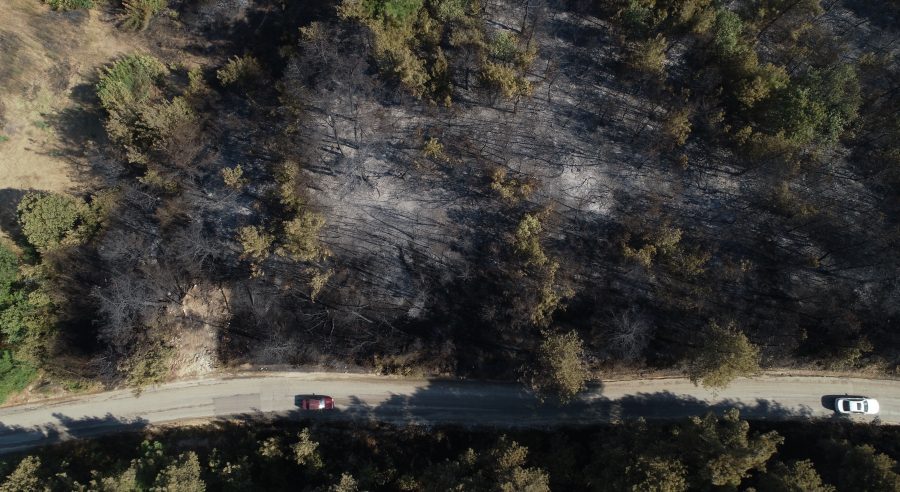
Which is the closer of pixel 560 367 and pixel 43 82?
pixel 560 367

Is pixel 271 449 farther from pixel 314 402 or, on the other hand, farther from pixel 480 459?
pixel 480 459

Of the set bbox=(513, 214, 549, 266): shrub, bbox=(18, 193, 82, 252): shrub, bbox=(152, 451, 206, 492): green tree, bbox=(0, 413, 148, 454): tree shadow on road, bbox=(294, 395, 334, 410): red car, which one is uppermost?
bbox=(513, 214, 549, 266): shrub

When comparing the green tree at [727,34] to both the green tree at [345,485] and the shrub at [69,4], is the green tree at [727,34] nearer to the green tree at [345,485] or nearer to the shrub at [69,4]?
the green tree at [345,485]

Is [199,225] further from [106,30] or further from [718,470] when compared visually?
[718,470]

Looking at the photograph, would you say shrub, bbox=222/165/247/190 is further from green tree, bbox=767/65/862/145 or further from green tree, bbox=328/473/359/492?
green tree, bbox=767/65/862/145

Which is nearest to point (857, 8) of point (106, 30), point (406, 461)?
point (406, 461)

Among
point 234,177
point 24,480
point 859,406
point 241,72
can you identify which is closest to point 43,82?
point 241,72

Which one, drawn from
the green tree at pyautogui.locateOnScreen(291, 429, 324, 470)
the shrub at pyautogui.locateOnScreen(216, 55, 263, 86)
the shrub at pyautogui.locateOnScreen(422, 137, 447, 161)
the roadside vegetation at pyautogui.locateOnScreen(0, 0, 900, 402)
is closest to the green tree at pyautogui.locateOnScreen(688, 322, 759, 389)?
the roadside vegetation at pyautogui.locateOnScreen(0, 0, 900, 402)
